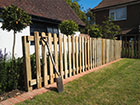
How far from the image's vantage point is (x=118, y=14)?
17.2 m

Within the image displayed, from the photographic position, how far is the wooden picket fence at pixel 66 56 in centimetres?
349

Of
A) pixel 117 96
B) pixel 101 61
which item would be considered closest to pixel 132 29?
pixel 101 61

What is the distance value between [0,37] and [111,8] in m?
15.9

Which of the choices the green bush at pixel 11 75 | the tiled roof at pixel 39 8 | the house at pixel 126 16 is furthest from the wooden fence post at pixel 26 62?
the house at pixel 126 16

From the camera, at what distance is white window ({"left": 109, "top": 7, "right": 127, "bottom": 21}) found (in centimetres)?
1673

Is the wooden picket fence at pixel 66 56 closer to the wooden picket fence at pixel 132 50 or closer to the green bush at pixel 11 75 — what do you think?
the green bush at pixel 11 75

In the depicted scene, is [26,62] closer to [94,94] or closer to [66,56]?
[66,56]

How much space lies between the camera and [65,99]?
9.87 feet

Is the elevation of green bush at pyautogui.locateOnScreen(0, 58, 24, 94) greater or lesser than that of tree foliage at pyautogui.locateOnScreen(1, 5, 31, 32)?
lesser

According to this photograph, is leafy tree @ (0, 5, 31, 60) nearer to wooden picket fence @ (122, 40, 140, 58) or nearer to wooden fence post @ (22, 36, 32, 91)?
wooden fence post @ (22, 36, 32, 91)

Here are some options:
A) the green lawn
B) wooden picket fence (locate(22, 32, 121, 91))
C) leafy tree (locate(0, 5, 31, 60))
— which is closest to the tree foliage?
leafy tree (locate(0, 5, 31, 60))

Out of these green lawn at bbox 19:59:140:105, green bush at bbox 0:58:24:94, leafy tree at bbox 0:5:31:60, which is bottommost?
green lawn at bbox 19:59:140:105

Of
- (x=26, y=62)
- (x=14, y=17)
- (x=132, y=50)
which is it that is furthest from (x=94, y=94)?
(x=132, y=50)

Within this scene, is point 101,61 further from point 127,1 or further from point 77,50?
point 127,1
